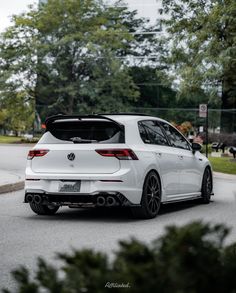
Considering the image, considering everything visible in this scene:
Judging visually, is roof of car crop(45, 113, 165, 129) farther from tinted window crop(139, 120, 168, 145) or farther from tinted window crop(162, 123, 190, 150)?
tinted window crop(162, 123, 190, 150)

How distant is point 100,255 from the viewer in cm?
254

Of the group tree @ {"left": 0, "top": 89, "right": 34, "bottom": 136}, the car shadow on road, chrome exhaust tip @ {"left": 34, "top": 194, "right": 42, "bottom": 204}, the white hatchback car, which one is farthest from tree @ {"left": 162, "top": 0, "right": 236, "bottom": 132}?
tree @ {"left": 0, "top": 89, "right": 34, "bottom": 136}

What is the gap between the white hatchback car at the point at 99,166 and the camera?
10273 mm

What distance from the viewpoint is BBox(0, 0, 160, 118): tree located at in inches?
2324

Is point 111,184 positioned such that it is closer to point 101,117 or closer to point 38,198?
point 101,117

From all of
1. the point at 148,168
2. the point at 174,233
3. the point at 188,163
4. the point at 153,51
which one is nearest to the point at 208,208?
the point at 188,163

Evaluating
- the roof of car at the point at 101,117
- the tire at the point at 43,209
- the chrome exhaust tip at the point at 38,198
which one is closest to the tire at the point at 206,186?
the roof of car at the point at 101,117

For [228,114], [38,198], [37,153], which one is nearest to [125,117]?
[37,153]

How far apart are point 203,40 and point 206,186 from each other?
53.4 feet

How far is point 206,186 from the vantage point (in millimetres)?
13430

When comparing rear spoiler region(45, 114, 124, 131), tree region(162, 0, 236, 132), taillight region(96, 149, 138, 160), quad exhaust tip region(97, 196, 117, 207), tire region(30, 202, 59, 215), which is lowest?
tire region(30, 202, 59, 215)

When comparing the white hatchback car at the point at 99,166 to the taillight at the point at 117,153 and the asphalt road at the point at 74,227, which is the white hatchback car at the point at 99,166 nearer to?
the taillight at the point at 117,153

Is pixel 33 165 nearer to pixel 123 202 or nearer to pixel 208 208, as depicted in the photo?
pixel 123 202

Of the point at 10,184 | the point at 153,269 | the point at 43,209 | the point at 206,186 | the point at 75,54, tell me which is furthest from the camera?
the point at 75,54
